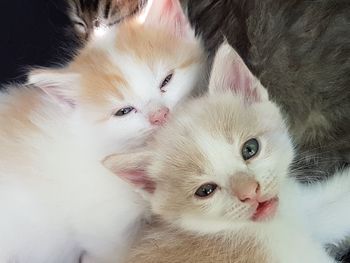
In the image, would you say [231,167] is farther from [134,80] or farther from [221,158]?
[134,80]

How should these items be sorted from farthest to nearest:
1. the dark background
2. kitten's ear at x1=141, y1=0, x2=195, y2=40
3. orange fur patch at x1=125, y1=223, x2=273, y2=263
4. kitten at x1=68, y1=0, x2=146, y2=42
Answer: the dark background < kitten at x1=68, y1=0, x2=146, y2=42 < kitten's ear at x1=141, y1=0, x2=195, y2=40 < orange fur patch at x1=125, y1=223, x2=273, y2=263

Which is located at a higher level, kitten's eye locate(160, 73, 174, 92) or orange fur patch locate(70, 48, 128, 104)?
orange fur patch locate(70, 48, 128, 104)

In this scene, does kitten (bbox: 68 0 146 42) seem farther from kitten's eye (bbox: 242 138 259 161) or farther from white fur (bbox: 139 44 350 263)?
kitten's eye (bbox: 242 138 259 161)

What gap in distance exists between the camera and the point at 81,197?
58.0 inches

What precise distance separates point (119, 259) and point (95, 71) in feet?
Result: 1.43

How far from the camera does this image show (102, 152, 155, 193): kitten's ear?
4.17 feet

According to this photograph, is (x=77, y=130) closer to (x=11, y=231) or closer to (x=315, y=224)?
(x=11, y=231)

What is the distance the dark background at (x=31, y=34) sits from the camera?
1.93 metres

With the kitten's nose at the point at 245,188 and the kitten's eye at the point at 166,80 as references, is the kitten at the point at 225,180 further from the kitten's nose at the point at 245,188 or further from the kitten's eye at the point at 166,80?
the kitten's eye at the point at 166,80

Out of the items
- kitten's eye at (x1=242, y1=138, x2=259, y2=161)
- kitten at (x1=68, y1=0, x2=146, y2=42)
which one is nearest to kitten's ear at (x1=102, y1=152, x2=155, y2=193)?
kitten's eye at (x1=242, y1=138, x2=259, y2=161)

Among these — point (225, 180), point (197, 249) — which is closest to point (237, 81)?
Answer: point (225, 180)

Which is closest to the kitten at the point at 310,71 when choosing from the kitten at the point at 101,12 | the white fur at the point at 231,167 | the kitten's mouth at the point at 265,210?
the white fur at the point at 231,167

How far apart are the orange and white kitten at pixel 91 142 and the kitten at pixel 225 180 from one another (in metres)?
0.11

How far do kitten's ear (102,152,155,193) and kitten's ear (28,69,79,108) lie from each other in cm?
29
